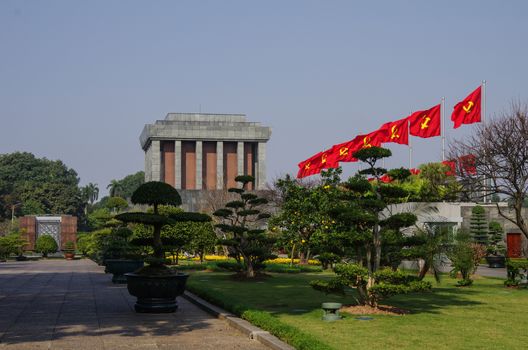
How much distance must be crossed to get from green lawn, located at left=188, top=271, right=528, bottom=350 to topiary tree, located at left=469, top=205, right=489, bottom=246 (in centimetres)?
2528

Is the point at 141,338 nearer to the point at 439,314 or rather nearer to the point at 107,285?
the point at 439,314

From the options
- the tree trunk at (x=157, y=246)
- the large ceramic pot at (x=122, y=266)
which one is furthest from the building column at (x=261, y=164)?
the tree trunk at (x=157, y=246)

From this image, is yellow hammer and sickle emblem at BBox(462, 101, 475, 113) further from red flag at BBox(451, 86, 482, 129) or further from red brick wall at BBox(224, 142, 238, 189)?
red brick wall at BBox(224, 142, 238, 189)

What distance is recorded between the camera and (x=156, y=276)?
17.0m

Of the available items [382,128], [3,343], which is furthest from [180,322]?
[382,128]

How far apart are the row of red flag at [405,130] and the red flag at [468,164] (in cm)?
517

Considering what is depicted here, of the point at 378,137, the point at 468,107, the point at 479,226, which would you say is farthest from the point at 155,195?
the point at 479,226

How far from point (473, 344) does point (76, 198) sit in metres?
119

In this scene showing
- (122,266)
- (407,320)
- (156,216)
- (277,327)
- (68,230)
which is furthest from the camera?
(68,230)

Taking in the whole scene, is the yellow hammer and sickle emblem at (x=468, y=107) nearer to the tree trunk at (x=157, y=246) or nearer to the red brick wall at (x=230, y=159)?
the tree trunk at (x=157, y=246)

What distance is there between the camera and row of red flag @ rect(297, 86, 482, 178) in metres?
37.0

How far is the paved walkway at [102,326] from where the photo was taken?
12.2 metres

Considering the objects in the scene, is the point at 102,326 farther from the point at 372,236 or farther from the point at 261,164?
the point at 261,164

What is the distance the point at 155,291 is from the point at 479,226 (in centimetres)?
3630
